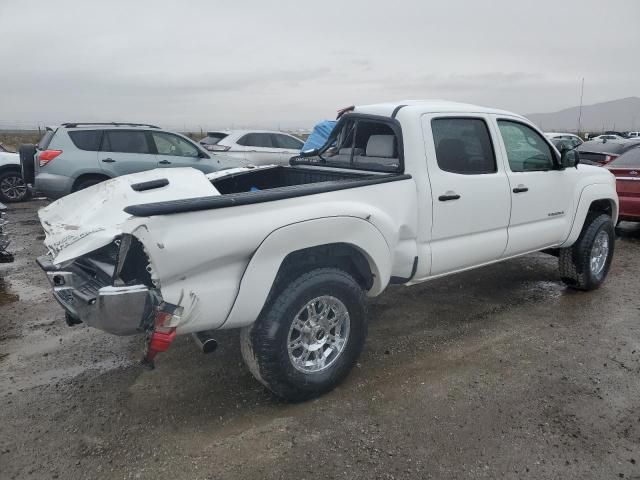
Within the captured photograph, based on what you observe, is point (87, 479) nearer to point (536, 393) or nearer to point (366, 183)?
point (366, 183)

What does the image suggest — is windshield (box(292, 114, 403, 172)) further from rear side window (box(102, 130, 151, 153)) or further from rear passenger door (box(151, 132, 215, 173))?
rear side window (box(102, 130, 151, 153))

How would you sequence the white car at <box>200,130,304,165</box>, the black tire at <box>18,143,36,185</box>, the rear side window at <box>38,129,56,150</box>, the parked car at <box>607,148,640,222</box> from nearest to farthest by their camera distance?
the parked car at <box>607,148,640,222</box> < the black tire at <box>18,143,36,185</box> < the rear side window at <box>38,129,56,150</box> < the white car at <box>200,130,304,165</box>

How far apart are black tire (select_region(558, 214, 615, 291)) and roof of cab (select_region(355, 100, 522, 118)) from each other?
1.72m

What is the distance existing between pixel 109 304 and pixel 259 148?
10675mm

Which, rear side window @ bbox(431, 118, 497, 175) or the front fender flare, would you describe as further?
rear side window @ bbox(431, 118, 497, 175)

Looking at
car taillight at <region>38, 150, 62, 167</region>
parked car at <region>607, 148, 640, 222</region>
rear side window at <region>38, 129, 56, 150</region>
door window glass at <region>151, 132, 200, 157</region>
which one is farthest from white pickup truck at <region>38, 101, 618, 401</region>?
rear side window at <region>38, 129, 56, 150</region>

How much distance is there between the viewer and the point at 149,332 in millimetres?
2727

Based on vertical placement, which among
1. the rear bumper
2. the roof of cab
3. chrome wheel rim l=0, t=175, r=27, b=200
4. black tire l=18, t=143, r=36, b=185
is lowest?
chrome wheel rim l=0, t=175, r=27, b=200

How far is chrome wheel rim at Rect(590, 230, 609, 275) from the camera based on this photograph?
550 centimetres

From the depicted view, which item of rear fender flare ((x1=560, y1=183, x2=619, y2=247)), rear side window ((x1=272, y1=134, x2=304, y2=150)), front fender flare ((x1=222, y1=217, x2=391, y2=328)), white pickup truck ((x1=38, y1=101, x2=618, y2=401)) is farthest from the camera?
rear side window ((x1=272, y1=134, x2=304, y2=150))

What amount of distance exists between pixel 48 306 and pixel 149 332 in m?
2.90

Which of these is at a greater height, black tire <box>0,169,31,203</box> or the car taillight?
the car taillight

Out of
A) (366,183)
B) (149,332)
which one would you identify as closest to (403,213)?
(366,183)

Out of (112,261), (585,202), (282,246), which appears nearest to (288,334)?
(282,246)
